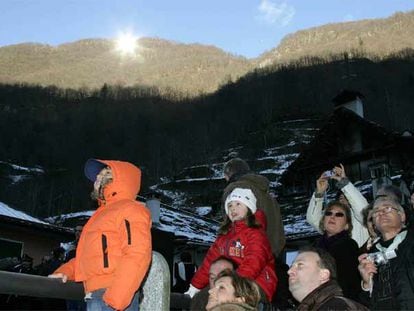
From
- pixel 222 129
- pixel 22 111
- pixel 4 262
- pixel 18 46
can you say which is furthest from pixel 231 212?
pixel 18 46

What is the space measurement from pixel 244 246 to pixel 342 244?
78 centimetres

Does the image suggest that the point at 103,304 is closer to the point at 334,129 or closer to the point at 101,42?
the point at 334,129

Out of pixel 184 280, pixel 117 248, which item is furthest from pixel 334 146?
pixel 117 248

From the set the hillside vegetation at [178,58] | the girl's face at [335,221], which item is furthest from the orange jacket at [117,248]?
Answer: the hillside vegetation at [178,58]

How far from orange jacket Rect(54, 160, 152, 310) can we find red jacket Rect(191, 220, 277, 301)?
0.83 meters

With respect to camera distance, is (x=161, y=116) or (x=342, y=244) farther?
(x=161, y=116)

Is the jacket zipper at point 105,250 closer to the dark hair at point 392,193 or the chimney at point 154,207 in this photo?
the dark hair at point 392,193

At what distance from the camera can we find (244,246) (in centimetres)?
353

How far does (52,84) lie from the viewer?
7838 cm

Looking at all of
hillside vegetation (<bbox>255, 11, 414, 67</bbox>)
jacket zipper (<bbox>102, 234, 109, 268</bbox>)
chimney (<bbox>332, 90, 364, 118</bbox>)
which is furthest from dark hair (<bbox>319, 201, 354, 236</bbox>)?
hillside vegetation (<bbox>255, 11, 414, 67</bbox>)

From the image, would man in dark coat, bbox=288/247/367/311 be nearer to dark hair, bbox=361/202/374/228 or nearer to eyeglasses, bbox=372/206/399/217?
eyeglasses, bbox=372/206/399/217

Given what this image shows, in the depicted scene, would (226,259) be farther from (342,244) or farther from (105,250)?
(105,250)

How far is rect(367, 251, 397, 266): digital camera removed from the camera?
3188 mm

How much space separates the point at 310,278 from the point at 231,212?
905mm
